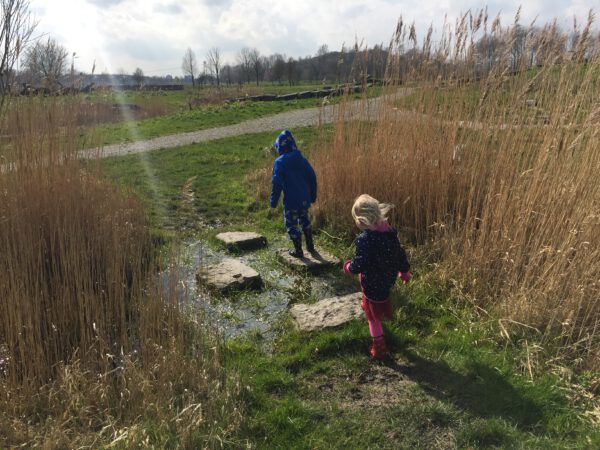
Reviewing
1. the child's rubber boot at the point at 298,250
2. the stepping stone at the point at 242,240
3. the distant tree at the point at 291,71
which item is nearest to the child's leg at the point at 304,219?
the child's rubber boot at the point at 298,250

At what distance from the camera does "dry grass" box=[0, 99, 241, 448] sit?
244 centimetres

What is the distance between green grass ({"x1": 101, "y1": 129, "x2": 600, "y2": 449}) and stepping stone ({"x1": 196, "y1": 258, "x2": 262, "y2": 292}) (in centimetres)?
54

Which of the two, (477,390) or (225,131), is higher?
(225,131)

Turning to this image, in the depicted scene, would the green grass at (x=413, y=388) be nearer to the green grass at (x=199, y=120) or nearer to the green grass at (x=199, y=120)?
the green grass at (x=199, y=120)

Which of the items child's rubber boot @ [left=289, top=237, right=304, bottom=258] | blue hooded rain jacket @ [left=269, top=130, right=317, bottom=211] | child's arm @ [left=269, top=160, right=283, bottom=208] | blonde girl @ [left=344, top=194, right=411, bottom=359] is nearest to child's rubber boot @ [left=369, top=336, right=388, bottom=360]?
blonde girl @ [left=344, top=194, right=411, bottom=359]

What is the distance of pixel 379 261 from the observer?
3213 mm

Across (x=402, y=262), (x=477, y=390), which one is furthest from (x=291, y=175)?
(x=477, y=390)

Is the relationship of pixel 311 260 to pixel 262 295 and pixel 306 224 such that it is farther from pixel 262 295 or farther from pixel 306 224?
pixel 262 295

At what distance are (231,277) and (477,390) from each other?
2.38 metres

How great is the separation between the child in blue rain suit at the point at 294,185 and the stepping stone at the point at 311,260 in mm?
90

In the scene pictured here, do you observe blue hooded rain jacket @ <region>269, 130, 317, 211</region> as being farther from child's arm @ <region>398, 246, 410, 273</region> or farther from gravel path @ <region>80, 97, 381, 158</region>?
gravel path @ <region>80, 97, 381, 158</region>

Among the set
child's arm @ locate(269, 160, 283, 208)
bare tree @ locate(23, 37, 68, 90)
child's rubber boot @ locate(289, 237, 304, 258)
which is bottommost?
child's rubber boot @ locate(289, 237, 304, 258)

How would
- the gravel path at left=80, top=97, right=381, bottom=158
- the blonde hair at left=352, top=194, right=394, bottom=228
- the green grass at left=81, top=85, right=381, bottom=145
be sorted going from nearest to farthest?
the blonde hair at left=352, top=194, right=394, bottom=228 → the gravel path at left=80, top=97, right=381, bottom=158 → the green grass at left=81, top=85, right=381, bottom=145

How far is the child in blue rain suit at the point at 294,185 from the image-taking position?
475 cm
